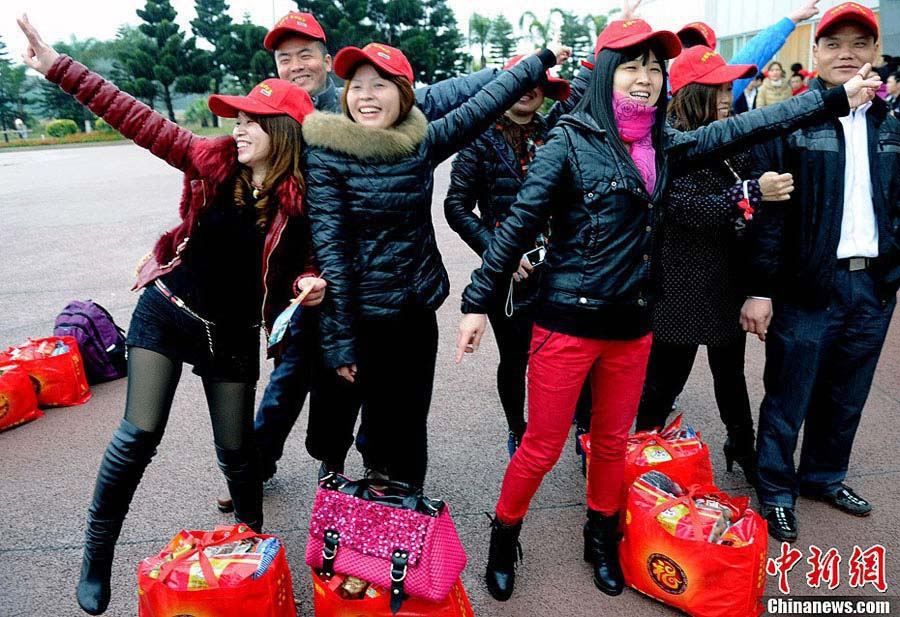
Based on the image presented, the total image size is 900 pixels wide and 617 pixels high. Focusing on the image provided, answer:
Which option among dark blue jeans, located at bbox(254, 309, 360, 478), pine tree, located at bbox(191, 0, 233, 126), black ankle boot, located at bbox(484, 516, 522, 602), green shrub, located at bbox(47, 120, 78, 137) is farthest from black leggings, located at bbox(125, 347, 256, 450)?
pine tree, located at bbox(191, 0, 233, 126)

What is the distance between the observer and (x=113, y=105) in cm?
257

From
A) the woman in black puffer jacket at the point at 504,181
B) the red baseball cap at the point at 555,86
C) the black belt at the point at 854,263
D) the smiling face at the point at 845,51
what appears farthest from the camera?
the woman in black puffer jacket at the point at 504,181

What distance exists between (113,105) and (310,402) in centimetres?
138

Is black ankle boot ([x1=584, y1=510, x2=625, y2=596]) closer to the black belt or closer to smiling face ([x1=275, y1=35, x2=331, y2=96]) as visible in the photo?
the black belt

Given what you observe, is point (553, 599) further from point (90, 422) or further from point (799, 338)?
point (90, 422)

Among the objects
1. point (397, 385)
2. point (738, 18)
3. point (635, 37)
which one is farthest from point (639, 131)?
point (738, 18)

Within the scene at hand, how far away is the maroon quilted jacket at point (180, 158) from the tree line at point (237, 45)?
1739 inches

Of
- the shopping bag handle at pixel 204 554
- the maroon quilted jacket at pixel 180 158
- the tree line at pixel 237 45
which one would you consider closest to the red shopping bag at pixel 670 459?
the shopping bag handle at pixel 204 554

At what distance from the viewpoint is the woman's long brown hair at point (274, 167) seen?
258 centimetres

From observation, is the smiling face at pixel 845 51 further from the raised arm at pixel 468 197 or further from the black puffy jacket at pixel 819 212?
the raised arm at pixel 468 197

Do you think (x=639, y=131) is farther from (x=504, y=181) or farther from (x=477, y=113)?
(x=504, y=181)

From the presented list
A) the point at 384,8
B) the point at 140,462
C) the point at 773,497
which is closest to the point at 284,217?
the point at 140,462

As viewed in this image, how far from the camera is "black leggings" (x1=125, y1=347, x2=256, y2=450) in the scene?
2605mm

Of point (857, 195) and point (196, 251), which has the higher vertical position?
point (857, 195)
